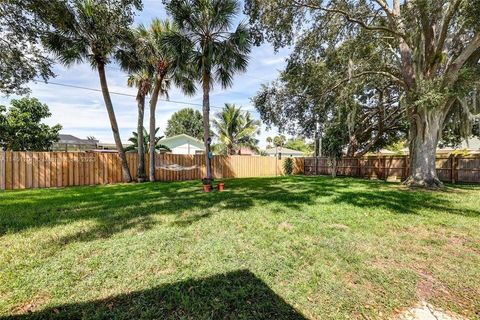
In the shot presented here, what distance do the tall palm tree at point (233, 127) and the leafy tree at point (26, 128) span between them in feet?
39.8

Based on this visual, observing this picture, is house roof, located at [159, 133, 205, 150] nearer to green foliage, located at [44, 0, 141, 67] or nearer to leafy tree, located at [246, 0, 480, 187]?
green foliage, located at [44, 0, 141, 67]

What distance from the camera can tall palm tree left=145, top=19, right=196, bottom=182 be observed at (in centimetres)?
899

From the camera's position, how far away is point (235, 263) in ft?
9.09

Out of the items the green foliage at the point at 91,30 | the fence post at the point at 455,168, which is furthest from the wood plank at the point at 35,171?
the fence post at the point at 455,168

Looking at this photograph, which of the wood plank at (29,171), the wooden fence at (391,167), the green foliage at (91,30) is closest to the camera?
the green foliage at (91,30)

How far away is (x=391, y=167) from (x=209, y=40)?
36.6 ft

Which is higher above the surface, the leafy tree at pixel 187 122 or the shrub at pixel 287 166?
the leafy tree at pixel 187 122

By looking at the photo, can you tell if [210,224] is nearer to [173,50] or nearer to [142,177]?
[173,50]

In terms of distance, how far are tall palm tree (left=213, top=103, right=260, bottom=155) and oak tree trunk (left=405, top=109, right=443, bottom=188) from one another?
14.1 metres

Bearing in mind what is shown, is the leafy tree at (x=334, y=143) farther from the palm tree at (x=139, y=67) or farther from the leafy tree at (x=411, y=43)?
the palm tree at (x=139, y=67)

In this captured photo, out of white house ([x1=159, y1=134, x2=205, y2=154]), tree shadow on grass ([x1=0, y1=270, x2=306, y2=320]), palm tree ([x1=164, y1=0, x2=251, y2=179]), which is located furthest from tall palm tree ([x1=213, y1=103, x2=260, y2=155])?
tree shadow on grass ([x1=0, y1=270, x2=306, y2=320])

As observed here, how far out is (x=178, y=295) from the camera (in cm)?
216

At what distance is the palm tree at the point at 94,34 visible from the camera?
529 cm

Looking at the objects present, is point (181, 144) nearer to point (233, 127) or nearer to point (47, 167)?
point (233, 127)
